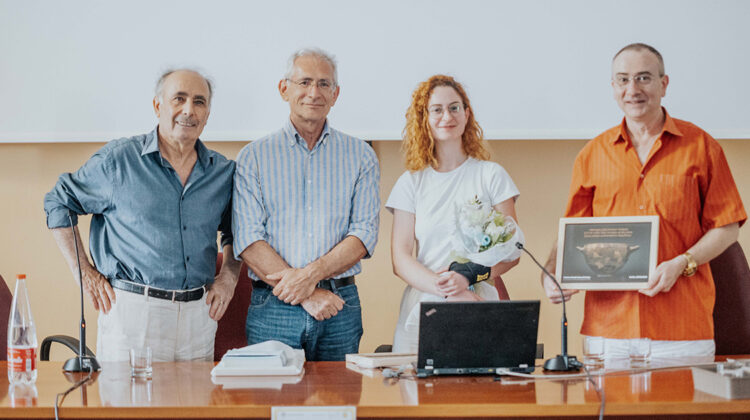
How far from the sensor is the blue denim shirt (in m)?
2.69

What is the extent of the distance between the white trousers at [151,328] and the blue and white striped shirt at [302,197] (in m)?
0.30

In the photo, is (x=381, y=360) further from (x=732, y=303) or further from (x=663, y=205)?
(x=732, y=303)

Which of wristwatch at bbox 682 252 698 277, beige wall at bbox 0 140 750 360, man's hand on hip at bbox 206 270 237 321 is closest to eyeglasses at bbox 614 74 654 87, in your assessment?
wristwatch at bbox 682 252 698 277

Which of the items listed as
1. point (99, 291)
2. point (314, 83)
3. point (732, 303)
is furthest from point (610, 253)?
point (99, 291)

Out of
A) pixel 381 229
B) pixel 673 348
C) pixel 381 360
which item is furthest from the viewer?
Result: pixel 381 229

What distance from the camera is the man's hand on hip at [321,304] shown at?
275 centimetres

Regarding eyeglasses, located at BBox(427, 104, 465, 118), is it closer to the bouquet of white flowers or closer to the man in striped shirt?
the man in striped shirt

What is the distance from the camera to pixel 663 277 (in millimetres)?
2482

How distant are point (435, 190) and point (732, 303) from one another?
137 centimetres

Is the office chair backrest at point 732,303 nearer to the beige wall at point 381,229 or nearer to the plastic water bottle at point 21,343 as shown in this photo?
the beige wall at point 381,229

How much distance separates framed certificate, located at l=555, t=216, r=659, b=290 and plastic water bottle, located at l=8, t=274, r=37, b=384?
5.41ft

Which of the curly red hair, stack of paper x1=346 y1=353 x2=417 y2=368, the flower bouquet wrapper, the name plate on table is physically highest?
the curly red hair

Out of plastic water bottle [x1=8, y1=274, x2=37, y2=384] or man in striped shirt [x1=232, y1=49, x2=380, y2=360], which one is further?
man in striped shirt [x1=232, y1=49, x2=380, y2=360]

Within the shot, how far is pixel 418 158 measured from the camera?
9.75ft
